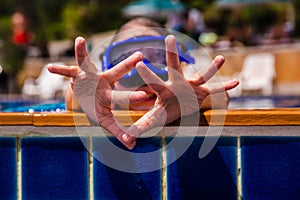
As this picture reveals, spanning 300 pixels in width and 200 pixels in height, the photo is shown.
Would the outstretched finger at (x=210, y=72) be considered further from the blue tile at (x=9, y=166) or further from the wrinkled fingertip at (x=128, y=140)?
the blue tile at (x=9, y=166)

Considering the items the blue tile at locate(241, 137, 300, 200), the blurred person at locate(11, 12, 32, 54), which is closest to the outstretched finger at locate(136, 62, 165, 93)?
the blue tile at locate(241, 137, 300, 200)

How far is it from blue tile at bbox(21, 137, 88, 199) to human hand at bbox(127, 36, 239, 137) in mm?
206

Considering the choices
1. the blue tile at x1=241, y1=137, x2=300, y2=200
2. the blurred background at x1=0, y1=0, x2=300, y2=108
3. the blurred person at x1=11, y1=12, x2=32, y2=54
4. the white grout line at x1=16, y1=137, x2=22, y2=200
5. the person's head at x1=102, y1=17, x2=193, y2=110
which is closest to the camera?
the blue tile at x1=241, y1=137, x2=300, y2=200

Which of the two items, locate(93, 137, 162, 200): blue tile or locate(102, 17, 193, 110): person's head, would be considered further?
locate(102, 17, 193, 110): person's head

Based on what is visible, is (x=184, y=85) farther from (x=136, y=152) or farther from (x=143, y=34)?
(x=143, y=34)

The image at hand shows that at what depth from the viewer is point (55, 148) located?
2053 millimetres

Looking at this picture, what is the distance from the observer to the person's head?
247 centimetres

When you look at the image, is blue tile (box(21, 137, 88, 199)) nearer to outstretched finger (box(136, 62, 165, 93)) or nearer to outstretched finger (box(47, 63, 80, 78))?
outstretched finger (box(47, 63, 80, 78))

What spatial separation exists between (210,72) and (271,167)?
33 centimetres

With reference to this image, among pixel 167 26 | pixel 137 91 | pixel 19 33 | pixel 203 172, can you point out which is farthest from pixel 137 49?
pixel 167 26

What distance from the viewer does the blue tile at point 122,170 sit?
79.0 inches

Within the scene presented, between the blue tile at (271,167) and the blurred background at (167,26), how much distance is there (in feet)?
31.1

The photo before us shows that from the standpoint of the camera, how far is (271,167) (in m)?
1.95

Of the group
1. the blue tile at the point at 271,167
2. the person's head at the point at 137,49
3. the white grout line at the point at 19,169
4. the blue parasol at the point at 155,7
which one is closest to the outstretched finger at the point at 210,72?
the blue tile at the point at 271,167
